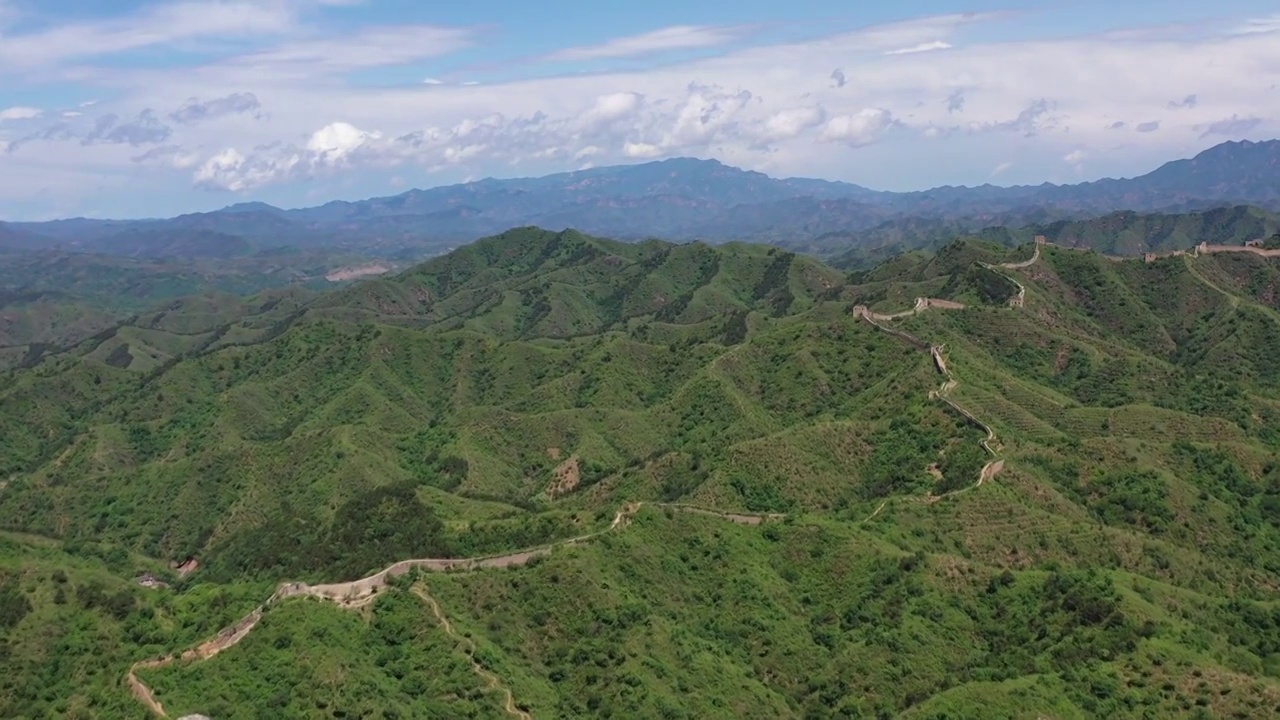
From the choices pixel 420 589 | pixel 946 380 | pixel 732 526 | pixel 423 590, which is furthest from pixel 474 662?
pixel 946 380

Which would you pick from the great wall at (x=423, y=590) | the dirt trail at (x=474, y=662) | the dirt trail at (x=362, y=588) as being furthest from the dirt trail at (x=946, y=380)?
the dirt trail at (x=474, y=662)

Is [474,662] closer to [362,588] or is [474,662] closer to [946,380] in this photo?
[362,588]

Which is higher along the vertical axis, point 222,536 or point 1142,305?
point 1142,305

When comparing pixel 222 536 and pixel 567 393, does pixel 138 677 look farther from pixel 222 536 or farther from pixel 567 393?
pixel 567 393

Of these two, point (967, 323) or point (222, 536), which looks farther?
point (967, 323)

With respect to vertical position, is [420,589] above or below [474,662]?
above

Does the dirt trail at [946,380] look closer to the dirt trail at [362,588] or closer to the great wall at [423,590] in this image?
the great wall at [423,590]

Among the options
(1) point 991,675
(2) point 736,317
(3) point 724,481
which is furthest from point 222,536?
(2) point 736,317
